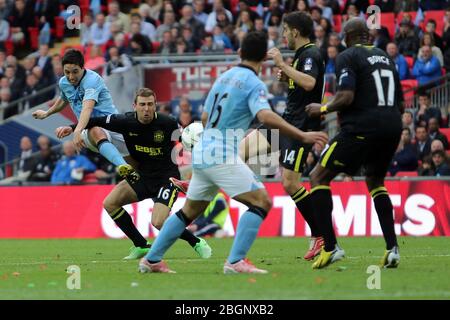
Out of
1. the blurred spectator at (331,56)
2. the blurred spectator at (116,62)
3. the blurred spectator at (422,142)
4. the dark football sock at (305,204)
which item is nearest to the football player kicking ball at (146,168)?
the dark football sock at (305,204)

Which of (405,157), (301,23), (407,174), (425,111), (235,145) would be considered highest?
(301,23)

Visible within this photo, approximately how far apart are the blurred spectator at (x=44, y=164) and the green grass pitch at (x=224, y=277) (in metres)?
8.27

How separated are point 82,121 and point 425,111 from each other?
1030cm

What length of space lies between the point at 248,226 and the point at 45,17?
21.0 m

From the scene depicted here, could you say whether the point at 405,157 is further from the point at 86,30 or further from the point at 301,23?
the point at 86,30

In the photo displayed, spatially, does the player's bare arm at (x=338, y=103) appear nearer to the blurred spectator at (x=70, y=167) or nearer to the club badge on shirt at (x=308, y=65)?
the club badge on shirt at (x=308, y=65)

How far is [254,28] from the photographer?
25391mm

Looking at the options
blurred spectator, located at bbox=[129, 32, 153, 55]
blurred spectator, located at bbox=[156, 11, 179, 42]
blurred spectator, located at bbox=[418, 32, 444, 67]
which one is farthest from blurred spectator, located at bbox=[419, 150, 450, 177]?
blurred spectator, located at bbox=[156, 11, 179, 42]

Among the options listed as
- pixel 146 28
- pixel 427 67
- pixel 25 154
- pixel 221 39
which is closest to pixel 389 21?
pixel 427 67

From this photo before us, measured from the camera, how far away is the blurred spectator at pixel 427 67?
23.0 meters

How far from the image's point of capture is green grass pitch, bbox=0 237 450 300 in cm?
909

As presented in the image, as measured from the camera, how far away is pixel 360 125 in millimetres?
11352

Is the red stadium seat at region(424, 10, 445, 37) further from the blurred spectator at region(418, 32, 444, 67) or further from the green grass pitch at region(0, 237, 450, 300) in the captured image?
the green grass pitch at region(0, 237, 450, 300)
